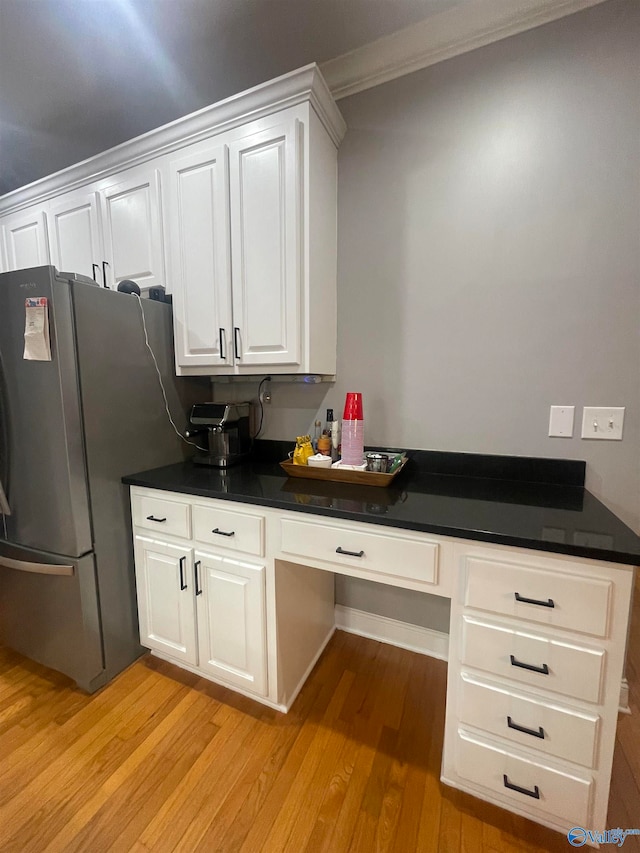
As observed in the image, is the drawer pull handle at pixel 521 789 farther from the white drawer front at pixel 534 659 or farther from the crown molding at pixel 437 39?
the crown molding at pixel 437 39

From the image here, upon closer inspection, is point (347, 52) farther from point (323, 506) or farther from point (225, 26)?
point (323, 506)

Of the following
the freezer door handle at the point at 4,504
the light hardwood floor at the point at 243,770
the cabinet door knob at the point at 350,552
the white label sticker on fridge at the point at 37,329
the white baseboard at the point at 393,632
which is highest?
the white label sticker on fridge at the point at 37,329

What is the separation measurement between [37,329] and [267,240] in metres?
0.91

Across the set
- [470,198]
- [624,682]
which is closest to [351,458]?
[470,198]

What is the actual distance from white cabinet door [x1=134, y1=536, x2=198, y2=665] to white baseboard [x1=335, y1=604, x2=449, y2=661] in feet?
2.45

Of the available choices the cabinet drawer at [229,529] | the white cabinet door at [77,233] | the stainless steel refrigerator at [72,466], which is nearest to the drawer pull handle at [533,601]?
the cabinet drawer at [229,529]

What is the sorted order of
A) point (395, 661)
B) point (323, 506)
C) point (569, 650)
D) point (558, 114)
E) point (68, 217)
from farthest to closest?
point (68, 217) → point (395, 661) → point (558, 114) → point (323, 506) → point (569, 650)

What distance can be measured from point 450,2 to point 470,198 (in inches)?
25.7

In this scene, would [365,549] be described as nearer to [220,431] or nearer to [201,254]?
Result: [220,431]

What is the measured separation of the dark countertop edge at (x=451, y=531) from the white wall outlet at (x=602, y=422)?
0.65 meters

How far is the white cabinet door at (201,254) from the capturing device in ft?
4.81

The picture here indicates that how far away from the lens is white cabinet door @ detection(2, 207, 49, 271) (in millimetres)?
1975

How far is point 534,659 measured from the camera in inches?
35.6

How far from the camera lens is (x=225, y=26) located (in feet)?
4.30
